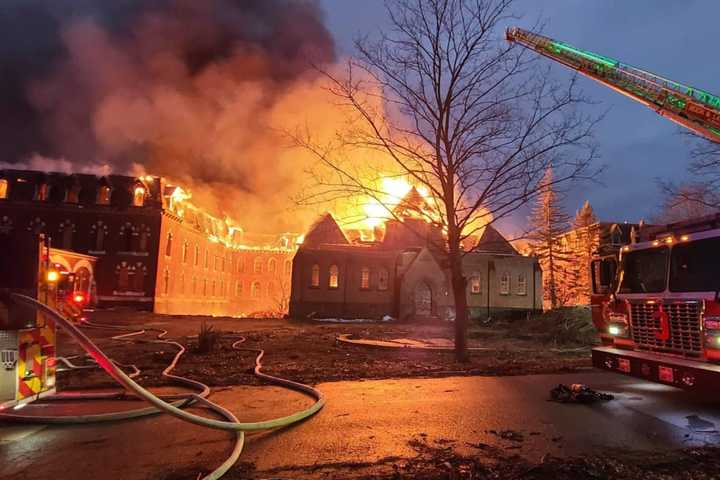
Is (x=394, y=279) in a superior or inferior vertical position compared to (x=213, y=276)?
inferior

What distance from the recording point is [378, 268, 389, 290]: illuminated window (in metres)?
38.8

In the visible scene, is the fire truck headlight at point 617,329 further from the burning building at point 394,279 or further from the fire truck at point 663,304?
the burning building at point 394,279

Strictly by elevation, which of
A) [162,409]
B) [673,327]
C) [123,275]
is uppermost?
[123,275]

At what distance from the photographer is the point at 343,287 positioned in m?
38.1

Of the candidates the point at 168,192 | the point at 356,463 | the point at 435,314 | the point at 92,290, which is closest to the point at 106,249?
the point at 92,290

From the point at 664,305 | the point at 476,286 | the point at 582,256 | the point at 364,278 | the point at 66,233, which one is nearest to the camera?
the point at 664,305

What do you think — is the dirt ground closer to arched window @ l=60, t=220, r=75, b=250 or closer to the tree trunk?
the tree trunk

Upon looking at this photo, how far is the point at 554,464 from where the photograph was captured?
4168mm

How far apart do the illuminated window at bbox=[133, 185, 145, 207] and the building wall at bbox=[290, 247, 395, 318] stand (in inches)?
543

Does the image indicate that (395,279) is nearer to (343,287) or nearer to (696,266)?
(343,287)

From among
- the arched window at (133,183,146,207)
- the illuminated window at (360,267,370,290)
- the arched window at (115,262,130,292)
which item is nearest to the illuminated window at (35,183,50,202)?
the arched window at (133,183,146,207)

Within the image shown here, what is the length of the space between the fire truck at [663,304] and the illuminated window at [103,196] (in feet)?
129

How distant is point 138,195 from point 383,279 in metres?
21.4

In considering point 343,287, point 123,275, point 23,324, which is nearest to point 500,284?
point 343,287
